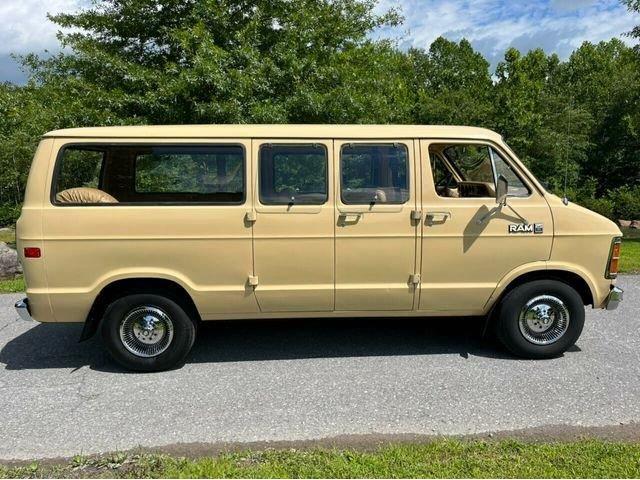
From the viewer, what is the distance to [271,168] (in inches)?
175

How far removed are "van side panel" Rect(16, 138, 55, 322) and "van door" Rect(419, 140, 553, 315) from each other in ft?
10.7

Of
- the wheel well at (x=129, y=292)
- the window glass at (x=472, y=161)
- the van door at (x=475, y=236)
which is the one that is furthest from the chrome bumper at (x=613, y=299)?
the wheel well at (x=129, y=292)

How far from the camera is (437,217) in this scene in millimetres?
4516

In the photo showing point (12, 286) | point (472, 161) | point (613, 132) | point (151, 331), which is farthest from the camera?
point (613, 132)

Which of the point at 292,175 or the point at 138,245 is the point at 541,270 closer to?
the point at 292,175

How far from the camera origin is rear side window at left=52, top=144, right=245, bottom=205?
444 cm

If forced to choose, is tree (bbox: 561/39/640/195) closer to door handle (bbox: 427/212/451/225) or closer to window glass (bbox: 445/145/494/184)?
window glass (bbox: 445/145/494/184)

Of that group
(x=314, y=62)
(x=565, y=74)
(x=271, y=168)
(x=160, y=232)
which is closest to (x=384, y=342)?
(x=271, y=168)

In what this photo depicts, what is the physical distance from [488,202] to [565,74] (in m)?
34.7

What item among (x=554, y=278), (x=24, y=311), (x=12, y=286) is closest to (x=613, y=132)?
(x=554, y=278)

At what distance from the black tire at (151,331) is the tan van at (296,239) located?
0.01 metres

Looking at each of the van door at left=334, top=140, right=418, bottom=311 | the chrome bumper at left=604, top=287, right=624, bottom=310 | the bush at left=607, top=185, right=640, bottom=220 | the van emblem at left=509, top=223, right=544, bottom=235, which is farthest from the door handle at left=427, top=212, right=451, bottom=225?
the bush at left=607, top=185, right=640, bottom=220

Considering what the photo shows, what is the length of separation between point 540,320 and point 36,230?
4.52 m

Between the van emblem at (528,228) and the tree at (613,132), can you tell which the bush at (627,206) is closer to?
the tree at (613,132)
